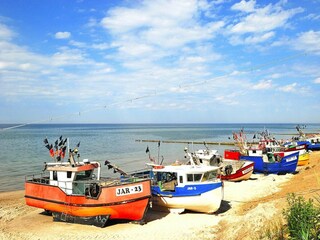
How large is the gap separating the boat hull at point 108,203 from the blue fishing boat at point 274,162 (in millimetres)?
17600

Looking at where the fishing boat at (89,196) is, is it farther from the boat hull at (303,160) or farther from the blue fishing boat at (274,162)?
the boat hull at (303,160)

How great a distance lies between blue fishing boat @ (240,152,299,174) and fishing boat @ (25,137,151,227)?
56.5 ft

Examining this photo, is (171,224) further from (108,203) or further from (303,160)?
(303,160)

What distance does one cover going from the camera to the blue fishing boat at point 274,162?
29.7 metres

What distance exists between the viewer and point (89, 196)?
16234 mm

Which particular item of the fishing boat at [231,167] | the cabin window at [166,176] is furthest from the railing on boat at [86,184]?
the fishing boat at [231,167]

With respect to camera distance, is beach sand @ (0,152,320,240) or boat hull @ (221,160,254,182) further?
boat hull @ (221,160,254,182)

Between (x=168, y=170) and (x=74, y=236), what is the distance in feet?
20.4

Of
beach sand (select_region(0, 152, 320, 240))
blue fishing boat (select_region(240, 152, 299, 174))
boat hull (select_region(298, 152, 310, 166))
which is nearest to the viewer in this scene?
beach sand (select_region(0, 152, 320, 240))

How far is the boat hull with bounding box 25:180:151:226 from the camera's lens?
15.9 m

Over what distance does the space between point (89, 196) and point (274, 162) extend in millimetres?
20068

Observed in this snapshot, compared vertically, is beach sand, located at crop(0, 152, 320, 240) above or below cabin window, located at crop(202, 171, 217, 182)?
below

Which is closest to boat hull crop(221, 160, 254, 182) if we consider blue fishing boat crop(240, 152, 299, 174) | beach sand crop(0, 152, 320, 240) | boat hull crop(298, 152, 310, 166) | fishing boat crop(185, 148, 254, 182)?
fishing boat crop(185, 148, 254, 182)

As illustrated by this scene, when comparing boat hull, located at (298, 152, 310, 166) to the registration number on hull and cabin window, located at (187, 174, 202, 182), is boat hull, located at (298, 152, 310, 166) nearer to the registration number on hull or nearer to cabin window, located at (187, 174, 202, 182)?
cabin window, located at (187, 174, 202, 182)
